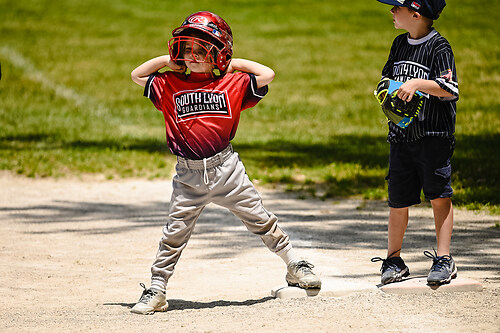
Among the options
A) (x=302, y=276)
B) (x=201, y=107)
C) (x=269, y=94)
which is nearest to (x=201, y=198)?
(x=201, y=107)

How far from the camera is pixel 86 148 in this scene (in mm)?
11523

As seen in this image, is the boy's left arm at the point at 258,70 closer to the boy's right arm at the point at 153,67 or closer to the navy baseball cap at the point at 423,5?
the boy's right arm at the point at 153,67

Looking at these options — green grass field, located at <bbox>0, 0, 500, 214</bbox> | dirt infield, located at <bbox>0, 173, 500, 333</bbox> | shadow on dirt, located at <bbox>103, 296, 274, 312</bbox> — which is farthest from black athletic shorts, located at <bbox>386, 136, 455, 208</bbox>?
green grass field, located at <bbox>0, 0, 500, 214</bbox>

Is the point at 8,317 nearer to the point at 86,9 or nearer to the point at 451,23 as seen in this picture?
the point at 451,23

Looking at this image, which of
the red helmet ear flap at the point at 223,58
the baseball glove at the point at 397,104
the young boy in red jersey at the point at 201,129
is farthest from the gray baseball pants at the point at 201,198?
the baseball glove at the point at 397,104

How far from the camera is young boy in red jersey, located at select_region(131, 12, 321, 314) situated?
15.2ft

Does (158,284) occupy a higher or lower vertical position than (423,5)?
lower

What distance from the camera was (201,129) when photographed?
4.64 meters

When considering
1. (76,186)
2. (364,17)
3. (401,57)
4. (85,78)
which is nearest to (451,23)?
(364,17)

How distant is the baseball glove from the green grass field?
3719 mm

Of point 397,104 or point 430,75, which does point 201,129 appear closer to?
point 397,104

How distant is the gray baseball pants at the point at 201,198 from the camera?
462 centimetres

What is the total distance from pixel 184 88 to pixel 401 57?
131 centimetres

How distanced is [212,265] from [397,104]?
210cm
